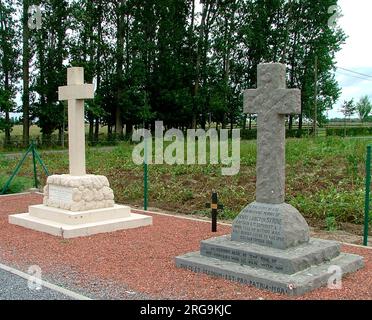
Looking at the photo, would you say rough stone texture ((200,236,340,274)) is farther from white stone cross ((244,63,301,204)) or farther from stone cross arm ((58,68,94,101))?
stone cross arm ((58,68,94,101))

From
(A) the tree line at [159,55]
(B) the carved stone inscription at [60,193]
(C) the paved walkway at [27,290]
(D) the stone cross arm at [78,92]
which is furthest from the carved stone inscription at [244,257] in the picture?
(A) the tree line at [159,55]

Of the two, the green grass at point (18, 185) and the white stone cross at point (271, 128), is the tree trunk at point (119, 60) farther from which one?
the white stone cross at point (271, 128)

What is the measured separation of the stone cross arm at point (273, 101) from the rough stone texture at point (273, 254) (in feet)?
5.51

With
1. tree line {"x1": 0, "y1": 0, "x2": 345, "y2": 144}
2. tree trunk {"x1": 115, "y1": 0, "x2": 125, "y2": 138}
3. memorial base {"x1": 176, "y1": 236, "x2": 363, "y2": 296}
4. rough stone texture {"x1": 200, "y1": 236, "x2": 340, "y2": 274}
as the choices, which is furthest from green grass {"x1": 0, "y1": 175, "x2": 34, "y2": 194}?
tree trunk {"x1": 115, "y1": 0, "x2": 125, "y2": 138}

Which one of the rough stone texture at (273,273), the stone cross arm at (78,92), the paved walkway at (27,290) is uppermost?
the stone cross arm at (78,92)

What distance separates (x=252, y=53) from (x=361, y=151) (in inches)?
1108

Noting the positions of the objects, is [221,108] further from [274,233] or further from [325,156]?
[274,233]

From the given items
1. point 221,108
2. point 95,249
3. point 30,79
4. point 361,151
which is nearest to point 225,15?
point 221,108

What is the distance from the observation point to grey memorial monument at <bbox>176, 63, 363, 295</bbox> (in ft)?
19.7

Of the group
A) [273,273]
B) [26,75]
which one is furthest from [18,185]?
[26,75]

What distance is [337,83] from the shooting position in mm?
47938

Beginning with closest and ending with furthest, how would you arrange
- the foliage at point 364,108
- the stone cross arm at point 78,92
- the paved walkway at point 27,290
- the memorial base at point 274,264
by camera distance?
1. the paved walkway at point 27,290
2. the memorial base at point 274,264
3. the stone cross arm at point 78,92
4. the foliage at point 364,108

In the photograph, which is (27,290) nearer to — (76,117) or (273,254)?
(273,254)

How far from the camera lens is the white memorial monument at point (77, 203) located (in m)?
8.77
